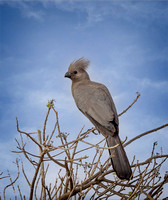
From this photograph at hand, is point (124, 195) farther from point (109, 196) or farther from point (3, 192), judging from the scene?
point (3, 192)

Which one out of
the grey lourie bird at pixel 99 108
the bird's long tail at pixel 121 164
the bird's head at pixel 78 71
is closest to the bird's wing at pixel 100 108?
the grey lourie bird at pixel 99 108

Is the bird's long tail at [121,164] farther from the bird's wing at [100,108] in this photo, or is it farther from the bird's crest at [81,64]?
the bird's crest at [81,64]

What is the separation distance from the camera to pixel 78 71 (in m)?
4.23

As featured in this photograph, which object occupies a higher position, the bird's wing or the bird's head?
the bird's head

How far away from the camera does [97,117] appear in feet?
9.76

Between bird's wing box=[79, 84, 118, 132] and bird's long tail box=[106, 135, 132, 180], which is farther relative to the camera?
bird's wing box=[79, 84, 118, 132]

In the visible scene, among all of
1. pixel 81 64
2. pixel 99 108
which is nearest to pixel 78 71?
pixel 81 64

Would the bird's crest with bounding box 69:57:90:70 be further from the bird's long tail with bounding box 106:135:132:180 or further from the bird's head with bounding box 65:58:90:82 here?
the bird's long tail with bounding box 106:135:132:180

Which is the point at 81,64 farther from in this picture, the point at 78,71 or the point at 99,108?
the point at 99,108

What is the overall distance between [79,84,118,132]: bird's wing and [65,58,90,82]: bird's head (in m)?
0.60

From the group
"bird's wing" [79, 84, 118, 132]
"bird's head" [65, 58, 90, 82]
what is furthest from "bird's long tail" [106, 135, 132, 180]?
"bird's head" [65, 58, 90, 82]

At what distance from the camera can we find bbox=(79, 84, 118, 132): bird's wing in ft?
9.46

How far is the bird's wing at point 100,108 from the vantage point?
2885mm

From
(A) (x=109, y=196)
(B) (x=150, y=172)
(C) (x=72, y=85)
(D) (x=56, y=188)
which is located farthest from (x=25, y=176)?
(C) (x=72, y=85)
